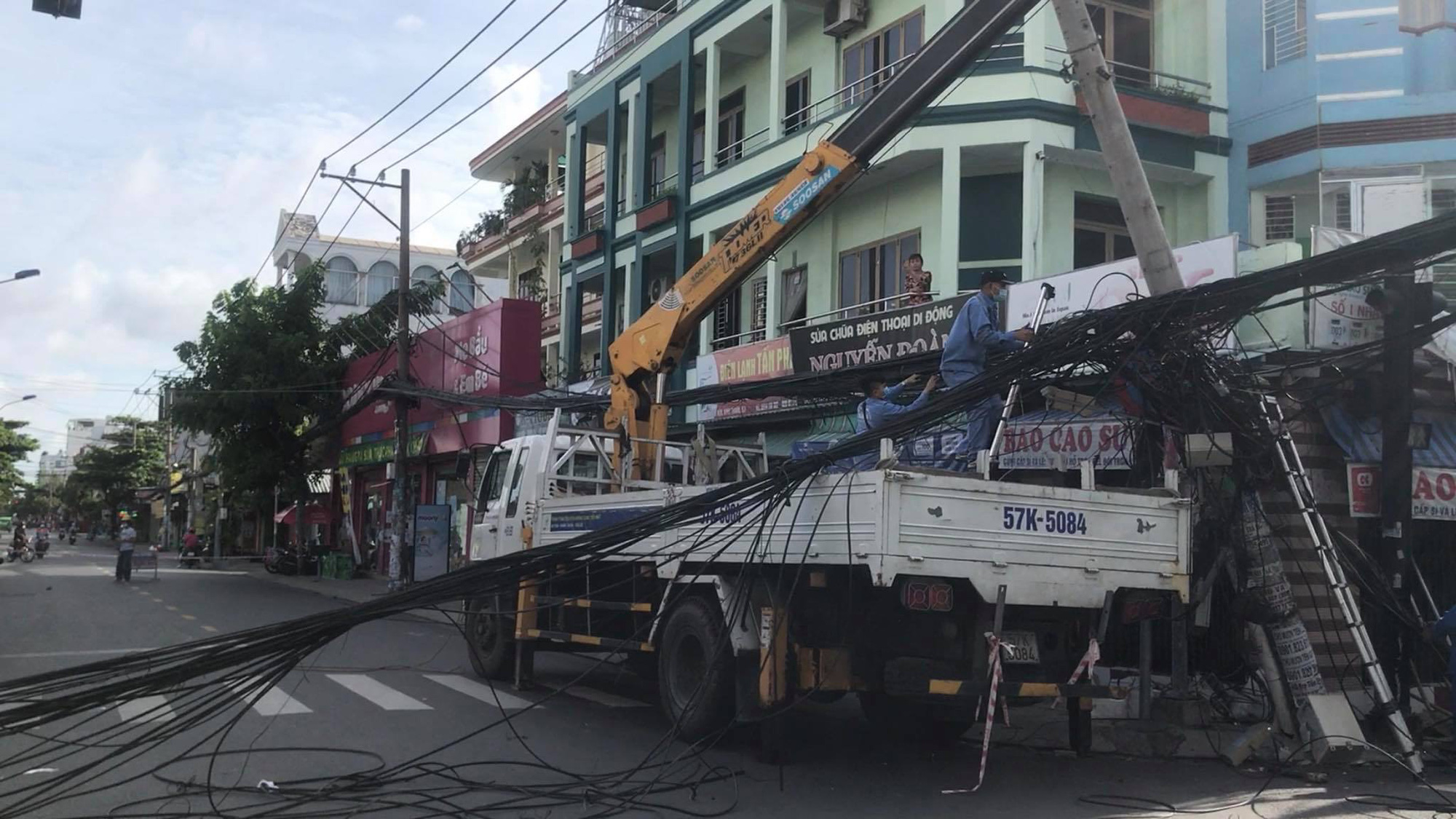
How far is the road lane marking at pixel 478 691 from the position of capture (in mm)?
10961

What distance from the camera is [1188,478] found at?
30.6 ft

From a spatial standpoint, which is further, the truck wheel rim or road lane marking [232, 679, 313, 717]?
road lane marking [232, 679, 313, 717]

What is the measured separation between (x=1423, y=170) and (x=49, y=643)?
18.5 metres

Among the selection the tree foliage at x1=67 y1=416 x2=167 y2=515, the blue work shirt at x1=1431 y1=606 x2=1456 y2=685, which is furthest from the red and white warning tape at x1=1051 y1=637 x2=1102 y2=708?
the tree foliage at x1=67 y1=416 x2=167 y2=515

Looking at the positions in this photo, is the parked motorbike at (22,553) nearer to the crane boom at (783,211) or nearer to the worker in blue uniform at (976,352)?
the crane boom at (783,211)

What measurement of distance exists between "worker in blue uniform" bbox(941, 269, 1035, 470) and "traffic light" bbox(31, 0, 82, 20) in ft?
22.5

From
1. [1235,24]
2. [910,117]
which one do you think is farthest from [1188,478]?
[1235,24]

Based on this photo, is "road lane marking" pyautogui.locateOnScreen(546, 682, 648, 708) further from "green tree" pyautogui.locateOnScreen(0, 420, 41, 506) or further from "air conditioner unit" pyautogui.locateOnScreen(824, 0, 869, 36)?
"green tree" pyautogui.locateOnScreen(0, 420, 41, 506)

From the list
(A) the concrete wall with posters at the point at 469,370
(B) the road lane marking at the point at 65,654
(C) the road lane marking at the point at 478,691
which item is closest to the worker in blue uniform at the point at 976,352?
(C) the road lane marking at the point at 478,691

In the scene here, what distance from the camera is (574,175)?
1066 inches

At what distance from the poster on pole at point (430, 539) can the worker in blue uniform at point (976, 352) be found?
16.1 meters

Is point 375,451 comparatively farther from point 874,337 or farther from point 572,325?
point 874,337

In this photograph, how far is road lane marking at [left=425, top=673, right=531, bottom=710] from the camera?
1096 centimetres

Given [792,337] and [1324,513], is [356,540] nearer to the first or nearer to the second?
[792,337]
